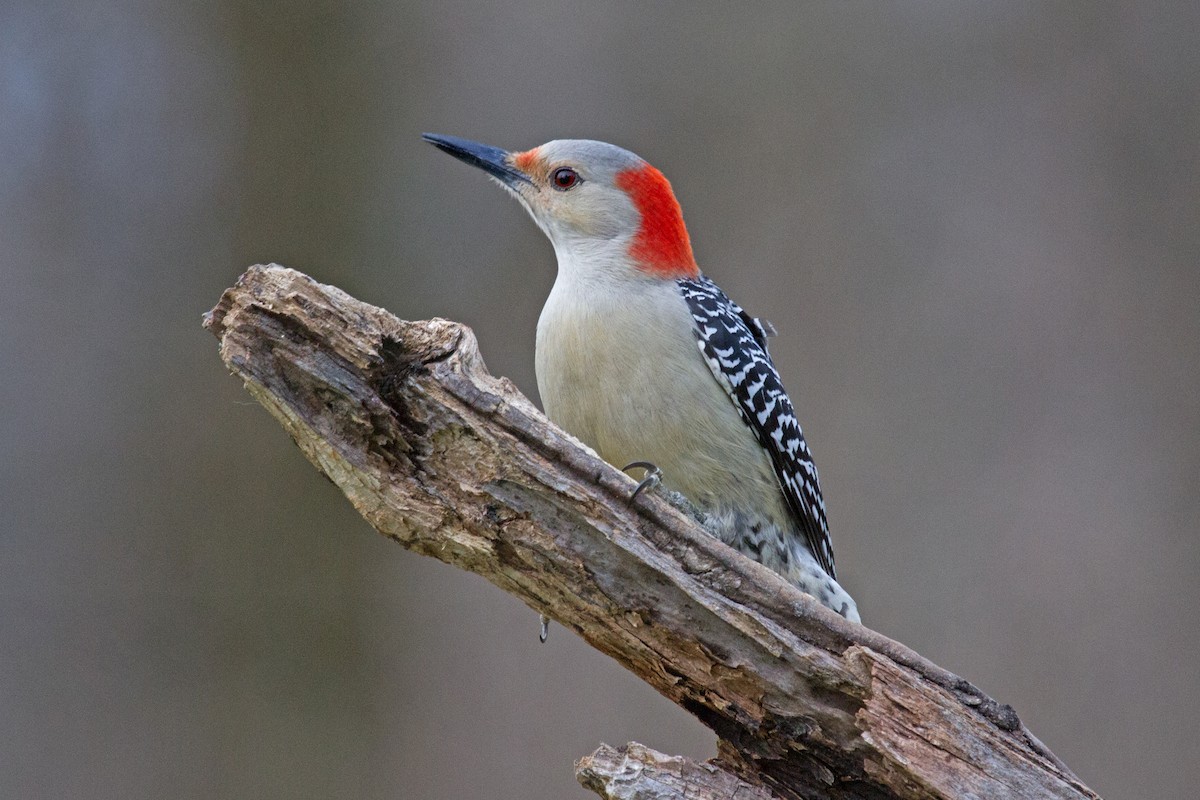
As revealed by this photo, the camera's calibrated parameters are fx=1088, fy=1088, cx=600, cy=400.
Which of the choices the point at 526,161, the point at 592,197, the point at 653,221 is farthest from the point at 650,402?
the point at 526,161

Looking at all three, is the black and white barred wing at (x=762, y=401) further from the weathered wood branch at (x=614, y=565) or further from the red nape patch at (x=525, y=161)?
the weathered wood branch at (x=614, y=565)

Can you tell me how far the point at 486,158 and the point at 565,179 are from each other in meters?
0.35

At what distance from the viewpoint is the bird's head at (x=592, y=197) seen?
4621mm

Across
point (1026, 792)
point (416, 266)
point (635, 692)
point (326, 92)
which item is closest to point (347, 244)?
point (416, 266)

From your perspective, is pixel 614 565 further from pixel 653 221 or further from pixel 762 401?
pixel 653 221

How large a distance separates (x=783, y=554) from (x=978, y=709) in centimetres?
141

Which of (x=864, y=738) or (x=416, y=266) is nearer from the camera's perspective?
(x=864, y=738)

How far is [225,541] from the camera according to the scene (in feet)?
22.1

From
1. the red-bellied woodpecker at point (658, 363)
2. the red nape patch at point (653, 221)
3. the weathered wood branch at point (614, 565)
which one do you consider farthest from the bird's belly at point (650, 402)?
the weathered wood branch at point (614, 565)

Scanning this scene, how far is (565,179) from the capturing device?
4.69 meters

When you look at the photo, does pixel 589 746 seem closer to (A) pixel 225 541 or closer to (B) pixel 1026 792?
(A) pixel 225 541

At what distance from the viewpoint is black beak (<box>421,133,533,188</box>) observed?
466 centimetres

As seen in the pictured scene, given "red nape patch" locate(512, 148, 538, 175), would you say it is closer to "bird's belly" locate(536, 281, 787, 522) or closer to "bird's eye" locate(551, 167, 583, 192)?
"bird's eye" locate(551, 167, 583, 192)

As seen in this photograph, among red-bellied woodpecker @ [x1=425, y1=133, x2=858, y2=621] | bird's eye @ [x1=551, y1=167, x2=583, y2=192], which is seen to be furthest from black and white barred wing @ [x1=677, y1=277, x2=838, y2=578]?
bird's eye @ [x1=551, y1=167, x2=583, y2=192]
